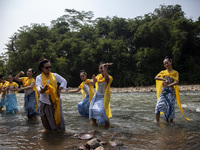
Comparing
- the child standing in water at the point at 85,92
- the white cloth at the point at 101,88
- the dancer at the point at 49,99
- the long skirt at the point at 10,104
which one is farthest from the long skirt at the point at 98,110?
the long skirt at the point at 10,104

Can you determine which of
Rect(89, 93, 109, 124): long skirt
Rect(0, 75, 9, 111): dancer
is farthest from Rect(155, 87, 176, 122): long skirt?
Rect(0, 75, 9, 111): dancer

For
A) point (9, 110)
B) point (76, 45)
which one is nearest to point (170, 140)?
point (9, 110)

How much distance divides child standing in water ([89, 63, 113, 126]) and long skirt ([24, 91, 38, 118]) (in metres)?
2.66

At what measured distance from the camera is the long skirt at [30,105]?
7352 mm

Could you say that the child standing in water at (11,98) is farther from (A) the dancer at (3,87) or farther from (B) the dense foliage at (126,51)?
(B) the dense foliage at (126,51)

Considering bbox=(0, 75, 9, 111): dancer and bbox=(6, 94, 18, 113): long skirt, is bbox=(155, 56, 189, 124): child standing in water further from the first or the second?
bbox=(0, 75, 9, 111): dancer

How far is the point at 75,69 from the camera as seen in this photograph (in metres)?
32.0

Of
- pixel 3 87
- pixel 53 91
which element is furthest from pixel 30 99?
pixel 53 91

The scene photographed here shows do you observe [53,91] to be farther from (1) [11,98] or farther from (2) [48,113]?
(1) [11,98]

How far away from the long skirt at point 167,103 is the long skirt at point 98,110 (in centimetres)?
180

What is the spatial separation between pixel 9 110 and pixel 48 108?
540 cm

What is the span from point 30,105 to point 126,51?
26.7 metres

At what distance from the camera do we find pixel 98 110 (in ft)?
18.5

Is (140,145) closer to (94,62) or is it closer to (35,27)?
(94,62)
